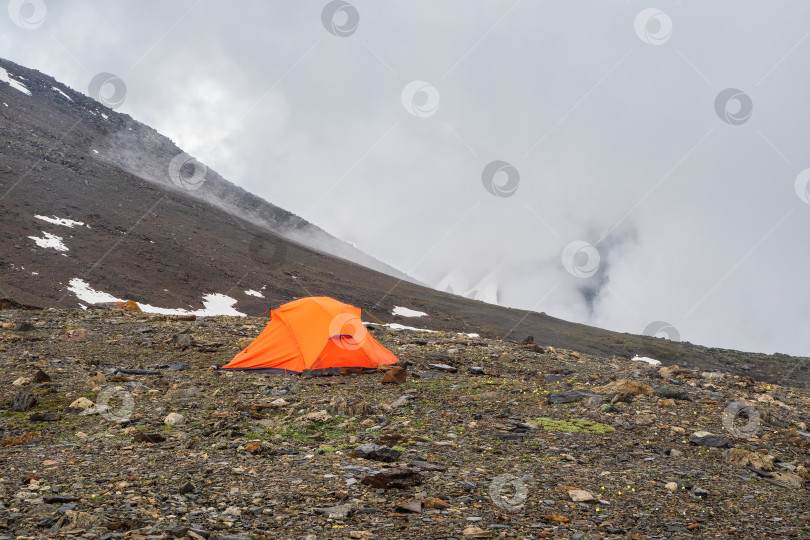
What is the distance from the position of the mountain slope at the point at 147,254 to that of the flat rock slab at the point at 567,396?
31.9 m

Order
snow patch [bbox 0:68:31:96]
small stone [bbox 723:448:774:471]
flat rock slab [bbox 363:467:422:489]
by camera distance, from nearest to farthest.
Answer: flat rock slab [bbox 363:467:422:489]
small stone [bbox 723:448:774:471]
snow patch [bbox 0:68:31:96]

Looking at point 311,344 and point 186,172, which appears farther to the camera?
point 186,172

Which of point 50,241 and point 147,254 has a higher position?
point 147,254

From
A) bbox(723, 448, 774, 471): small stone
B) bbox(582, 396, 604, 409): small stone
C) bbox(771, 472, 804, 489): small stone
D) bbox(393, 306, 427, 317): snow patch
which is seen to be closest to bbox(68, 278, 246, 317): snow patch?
bbox(393, 306, 427, 317): snow patch

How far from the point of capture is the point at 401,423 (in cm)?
950

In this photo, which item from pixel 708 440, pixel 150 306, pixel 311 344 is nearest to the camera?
pixel 708 440

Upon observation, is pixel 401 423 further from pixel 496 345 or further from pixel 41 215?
pixel 41 215

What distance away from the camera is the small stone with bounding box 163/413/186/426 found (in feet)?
30.3

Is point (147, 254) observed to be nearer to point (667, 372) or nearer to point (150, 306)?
point (150, 306)

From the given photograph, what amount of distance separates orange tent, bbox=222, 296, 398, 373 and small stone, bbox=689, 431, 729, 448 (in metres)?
7.72

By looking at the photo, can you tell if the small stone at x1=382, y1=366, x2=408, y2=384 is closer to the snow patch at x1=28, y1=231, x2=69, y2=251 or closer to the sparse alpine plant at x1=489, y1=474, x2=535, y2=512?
the sparse alpine plant at x1=489, y1=474, x2=535, y2=512

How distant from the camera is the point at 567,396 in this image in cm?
1118

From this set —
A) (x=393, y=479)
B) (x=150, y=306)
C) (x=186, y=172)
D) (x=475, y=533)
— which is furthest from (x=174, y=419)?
(x=186, y=172)

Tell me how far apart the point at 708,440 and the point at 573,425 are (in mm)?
2037
